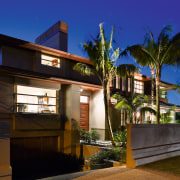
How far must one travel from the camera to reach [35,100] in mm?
15781

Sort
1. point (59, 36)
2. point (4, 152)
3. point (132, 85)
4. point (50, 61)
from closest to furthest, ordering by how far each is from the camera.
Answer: point (4, 152) < point (50, 61) < point (59, 36) < point (132, 85)

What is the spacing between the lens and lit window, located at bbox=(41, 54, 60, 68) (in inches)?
650

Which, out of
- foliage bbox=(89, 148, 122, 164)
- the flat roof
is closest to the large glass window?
the flat roof

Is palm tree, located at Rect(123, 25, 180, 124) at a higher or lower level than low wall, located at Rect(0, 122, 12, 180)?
higher

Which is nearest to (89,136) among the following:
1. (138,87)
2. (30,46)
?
(30,46)

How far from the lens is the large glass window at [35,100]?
1496 cm

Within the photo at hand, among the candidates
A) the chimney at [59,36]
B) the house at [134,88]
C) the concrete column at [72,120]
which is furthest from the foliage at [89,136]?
the chimney at [59,36]

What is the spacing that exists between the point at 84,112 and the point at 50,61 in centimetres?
552

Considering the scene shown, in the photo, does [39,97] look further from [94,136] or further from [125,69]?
[125,69]

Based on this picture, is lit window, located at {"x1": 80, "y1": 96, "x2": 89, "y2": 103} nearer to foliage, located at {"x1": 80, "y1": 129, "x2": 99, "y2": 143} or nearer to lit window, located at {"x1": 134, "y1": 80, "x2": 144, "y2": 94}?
foliage, located at {"x1": 80, "y1": 129, "x2": 99, "y2": 143}

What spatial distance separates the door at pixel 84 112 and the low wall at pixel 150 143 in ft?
34.4

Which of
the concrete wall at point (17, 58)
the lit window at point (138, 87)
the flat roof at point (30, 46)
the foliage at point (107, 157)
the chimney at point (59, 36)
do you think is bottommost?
the foliage at point (107, 157)

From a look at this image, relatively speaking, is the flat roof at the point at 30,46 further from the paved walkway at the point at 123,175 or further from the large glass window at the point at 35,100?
the paved walkway at the point at 123,175

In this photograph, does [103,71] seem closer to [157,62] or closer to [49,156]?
[157,62]
